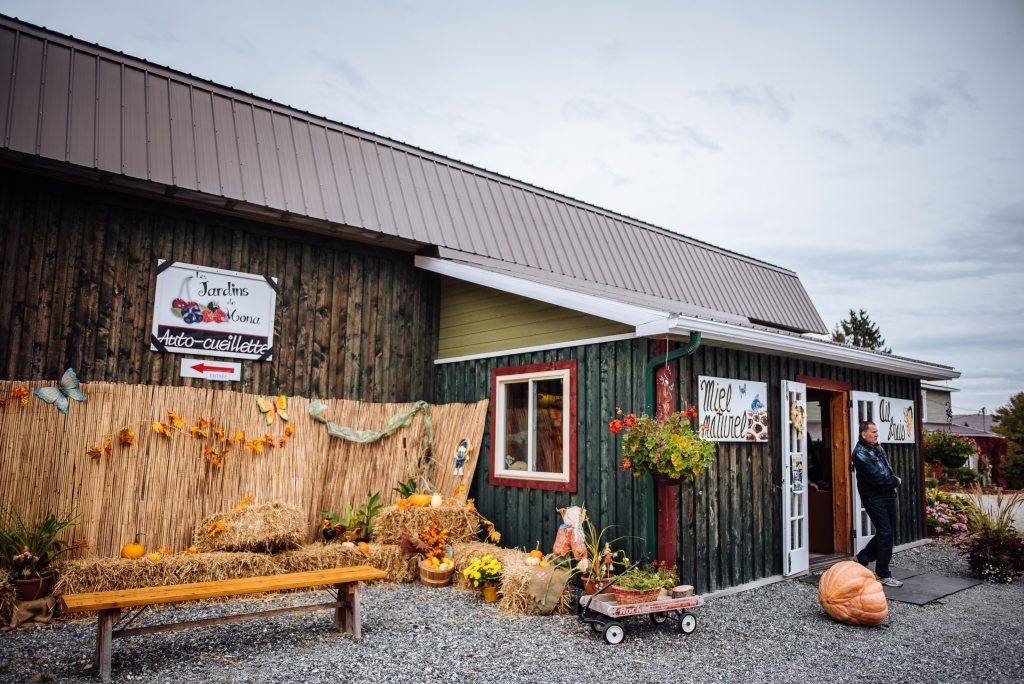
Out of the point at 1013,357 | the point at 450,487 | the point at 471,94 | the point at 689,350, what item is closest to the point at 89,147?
the point at 450,487

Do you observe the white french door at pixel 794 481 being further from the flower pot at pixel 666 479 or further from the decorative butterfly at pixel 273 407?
the decorative butterfly at pixel 273 407

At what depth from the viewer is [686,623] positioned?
527 cm

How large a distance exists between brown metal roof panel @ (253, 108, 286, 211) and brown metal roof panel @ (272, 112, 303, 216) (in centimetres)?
2

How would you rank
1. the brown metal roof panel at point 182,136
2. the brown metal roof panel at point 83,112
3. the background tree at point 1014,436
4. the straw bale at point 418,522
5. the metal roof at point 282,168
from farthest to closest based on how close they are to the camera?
the background tree at point 1014,436
the straw bale at point 418,522
the brown metal roof panel at point 182,136
the metal roof at point 282,168
the brown metal roof panel at point 83,112

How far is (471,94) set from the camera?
1755 centimetres

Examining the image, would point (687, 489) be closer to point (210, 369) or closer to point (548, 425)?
point (548, 425)

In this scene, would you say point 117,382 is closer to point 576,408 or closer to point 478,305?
point 478,305

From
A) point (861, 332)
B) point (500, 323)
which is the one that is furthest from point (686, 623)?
point (861, 332)

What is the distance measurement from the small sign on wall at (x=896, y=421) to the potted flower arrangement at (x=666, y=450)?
519cm

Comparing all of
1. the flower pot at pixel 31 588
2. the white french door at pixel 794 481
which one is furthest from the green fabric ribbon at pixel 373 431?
the white french door at pixel 794 481

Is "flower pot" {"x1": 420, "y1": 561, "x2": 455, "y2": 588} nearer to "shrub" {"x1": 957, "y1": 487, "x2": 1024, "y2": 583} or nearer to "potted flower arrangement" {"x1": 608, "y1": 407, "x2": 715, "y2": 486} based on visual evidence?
"potted flower arrangement" {"x1": 608, "y1": 407, "x2": 715, "y2": 486}

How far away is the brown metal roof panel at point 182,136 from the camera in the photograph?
6.73 meters

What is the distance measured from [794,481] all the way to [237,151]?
723cm

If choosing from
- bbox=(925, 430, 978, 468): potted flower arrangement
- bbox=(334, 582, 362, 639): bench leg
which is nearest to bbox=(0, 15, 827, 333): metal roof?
bbox=(334, 582, 362, 639): bench leg
